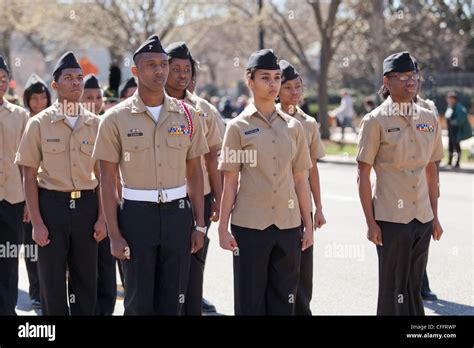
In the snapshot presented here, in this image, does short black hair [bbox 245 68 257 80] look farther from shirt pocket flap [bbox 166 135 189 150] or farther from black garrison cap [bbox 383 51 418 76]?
black garrison cap [bbox 383 51 418 76]

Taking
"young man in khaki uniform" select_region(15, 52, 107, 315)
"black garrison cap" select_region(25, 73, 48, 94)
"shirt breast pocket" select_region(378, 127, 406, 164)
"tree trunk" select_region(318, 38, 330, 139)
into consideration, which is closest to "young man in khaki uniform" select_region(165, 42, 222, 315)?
"young man in khaki uniform" select_region(15, 52, 107, 315)

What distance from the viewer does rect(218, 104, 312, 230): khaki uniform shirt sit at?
529 centimetres

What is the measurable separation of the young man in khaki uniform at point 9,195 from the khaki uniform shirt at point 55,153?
0.70 meters

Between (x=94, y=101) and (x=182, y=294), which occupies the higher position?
(x=94, y=101)

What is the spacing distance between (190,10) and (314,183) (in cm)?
3295

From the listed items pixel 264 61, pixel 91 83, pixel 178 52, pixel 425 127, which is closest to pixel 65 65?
pixel 178 52

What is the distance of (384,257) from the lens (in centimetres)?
576

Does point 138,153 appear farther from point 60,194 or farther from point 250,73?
point 60,194

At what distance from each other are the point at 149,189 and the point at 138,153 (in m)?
0.23

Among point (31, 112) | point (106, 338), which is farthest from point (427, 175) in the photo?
point (31, 112)

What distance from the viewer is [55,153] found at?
602 cm

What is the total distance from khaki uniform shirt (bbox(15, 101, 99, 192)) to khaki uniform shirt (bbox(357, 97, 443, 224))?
2079mm

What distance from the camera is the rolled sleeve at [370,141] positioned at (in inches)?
224

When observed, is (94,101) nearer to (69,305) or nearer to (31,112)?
(31,112)
